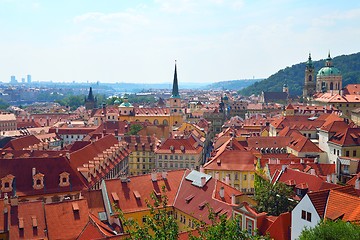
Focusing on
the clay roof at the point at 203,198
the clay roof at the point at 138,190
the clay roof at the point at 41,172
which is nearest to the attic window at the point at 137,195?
the clay roof at the point at 138,190

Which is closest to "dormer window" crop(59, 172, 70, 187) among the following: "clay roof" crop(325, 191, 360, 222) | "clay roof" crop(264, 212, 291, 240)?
"clay roof" crop(264, 212, 291, 240)

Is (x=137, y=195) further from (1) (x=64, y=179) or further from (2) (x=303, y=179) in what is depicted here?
(2) (x=303, y=179)

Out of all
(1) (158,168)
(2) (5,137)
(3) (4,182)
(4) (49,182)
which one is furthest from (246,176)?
(2) (5,137)

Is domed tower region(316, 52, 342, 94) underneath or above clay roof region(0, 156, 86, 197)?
above

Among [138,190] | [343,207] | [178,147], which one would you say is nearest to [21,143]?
[178,147]

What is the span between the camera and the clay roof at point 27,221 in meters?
38.4

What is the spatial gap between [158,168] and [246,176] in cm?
2315

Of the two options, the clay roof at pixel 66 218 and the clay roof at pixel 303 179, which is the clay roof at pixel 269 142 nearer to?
the clay roof at pixel 303 179

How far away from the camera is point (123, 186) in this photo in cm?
4759

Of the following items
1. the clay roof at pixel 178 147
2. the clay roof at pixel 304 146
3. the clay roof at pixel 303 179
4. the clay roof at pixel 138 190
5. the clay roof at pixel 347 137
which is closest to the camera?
the clay roof at pixel 138 190

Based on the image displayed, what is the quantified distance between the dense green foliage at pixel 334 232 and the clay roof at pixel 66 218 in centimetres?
2148

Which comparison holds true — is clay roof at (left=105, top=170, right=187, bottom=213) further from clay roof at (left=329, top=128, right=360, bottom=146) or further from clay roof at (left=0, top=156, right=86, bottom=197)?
clay roof at (left=329, top=128, right=360, bottom=146)

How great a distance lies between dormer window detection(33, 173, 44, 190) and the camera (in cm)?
5119

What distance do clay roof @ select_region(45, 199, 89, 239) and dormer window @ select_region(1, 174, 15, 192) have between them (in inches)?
465
